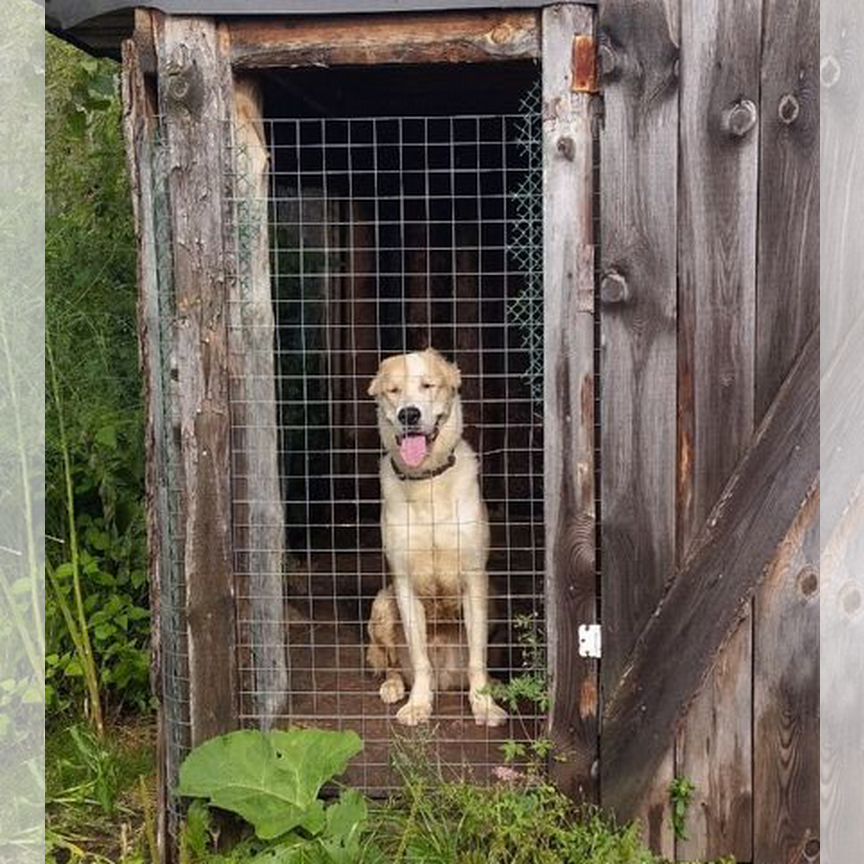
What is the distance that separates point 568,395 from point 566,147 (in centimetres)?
73

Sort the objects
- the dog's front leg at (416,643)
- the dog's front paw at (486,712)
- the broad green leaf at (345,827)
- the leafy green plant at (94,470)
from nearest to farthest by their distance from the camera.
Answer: the broad green leaf at (345,827)
the dog's front paw at (486,712)
the dog's front leg at (416,643)
the leafy green plant at (94,470)

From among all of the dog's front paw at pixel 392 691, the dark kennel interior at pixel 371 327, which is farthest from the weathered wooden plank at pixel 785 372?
the dog's front paw at pixel 392 691

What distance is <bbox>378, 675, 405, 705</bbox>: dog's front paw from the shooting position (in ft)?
16.3

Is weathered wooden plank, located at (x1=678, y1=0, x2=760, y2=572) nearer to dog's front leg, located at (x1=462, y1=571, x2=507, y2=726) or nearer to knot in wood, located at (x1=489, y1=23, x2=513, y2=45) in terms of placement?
knot in wood, located at (x1=489, y1=23, x2=513, y2=45)

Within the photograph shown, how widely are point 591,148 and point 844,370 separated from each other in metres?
0.97

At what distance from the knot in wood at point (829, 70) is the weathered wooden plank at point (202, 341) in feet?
5.66

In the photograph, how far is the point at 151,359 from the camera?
4047mm

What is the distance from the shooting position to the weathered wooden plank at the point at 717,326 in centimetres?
363

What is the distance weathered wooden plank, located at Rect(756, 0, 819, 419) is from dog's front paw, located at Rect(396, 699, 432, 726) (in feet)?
5.74

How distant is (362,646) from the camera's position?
5.27 meters

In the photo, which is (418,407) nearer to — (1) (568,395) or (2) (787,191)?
(1) (568,395)

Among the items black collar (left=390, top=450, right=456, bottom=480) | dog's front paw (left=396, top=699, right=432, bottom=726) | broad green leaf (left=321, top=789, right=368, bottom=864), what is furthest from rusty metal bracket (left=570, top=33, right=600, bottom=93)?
dog's front paw (left=396, top=699, right=432, bottom=726)

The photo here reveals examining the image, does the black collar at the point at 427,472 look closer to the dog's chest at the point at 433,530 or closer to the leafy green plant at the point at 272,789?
the dog's chest at the point at 433,530

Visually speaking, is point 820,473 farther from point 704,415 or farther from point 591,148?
point 591,148
